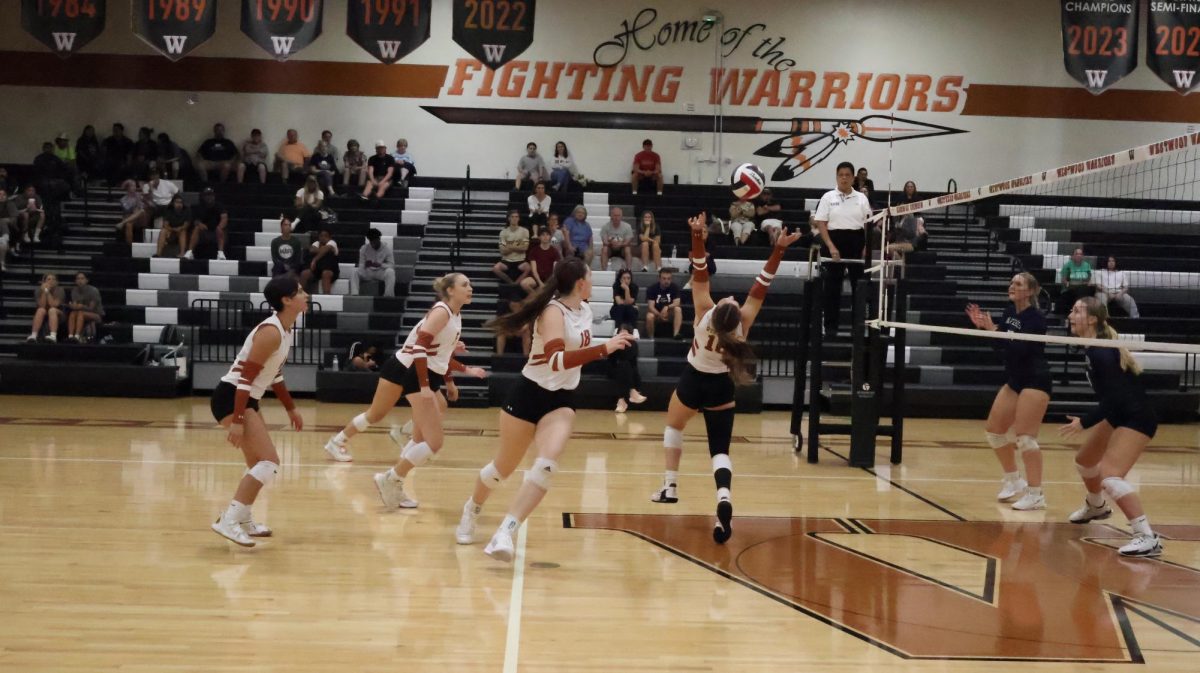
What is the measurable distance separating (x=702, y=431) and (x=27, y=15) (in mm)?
10892

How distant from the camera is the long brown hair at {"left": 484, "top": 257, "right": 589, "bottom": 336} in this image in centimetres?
629

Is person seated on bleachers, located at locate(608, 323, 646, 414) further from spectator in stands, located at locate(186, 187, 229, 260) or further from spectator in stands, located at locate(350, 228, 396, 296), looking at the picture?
spectator in stands, located at locate(186, 187, 229, 260)

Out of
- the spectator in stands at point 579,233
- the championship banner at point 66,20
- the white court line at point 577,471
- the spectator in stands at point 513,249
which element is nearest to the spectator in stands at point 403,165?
the spectator in stands at point 513,249

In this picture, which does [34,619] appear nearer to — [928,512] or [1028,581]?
[1028,581]

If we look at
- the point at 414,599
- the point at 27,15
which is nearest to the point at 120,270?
the point at 27,15

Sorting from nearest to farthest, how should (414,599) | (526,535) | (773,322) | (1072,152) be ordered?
(414,599), (526,535), (773,322), (1072,152)

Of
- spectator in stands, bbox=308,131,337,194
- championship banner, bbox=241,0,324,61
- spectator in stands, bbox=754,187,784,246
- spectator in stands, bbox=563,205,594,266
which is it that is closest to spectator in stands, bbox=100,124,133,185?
spectator in stands, bbox=308,131,337,194

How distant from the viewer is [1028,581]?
21.5 feet

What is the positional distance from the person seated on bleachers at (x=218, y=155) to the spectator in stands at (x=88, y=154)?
1.99 meters

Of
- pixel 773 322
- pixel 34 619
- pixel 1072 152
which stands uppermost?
pixel 1072 152

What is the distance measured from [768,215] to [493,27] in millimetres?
7016

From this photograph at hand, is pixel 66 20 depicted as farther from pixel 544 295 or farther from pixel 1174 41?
pixel 1174 41

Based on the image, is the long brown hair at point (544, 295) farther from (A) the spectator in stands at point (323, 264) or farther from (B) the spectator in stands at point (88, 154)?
(B) the spectator in stands at point (88, 154)

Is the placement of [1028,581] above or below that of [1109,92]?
below
